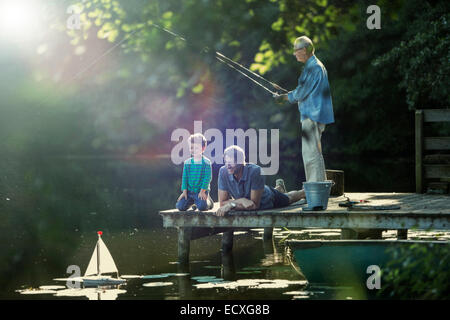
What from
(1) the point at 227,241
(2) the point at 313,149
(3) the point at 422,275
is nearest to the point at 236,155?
(2) the point at 313,149

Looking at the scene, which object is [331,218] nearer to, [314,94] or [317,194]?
Answer: [317,194]

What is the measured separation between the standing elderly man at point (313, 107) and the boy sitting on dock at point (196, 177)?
1.41 m

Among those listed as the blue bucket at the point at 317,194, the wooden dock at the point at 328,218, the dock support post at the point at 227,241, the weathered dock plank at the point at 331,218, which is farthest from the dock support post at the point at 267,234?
the blue bucket at the point at 317,194

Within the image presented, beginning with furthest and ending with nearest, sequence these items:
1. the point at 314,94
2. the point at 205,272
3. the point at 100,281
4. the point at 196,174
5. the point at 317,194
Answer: the point at 205,272, the point at 314,94, the point at 196,174, the point at 317,194, the point at 100,281

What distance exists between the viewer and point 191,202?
1265cm

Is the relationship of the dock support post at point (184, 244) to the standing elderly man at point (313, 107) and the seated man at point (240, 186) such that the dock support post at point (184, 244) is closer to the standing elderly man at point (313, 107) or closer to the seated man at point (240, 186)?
the seated man at point (240, 186)

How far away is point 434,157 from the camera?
15.2m

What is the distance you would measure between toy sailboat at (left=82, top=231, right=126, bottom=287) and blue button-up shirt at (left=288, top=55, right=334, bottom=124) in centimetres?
334

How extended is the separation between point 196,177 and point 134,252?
2.97m

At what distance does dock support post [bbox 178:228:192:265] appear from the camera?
43.0 ft

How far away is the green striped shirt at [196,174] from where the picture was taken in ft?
39.0
